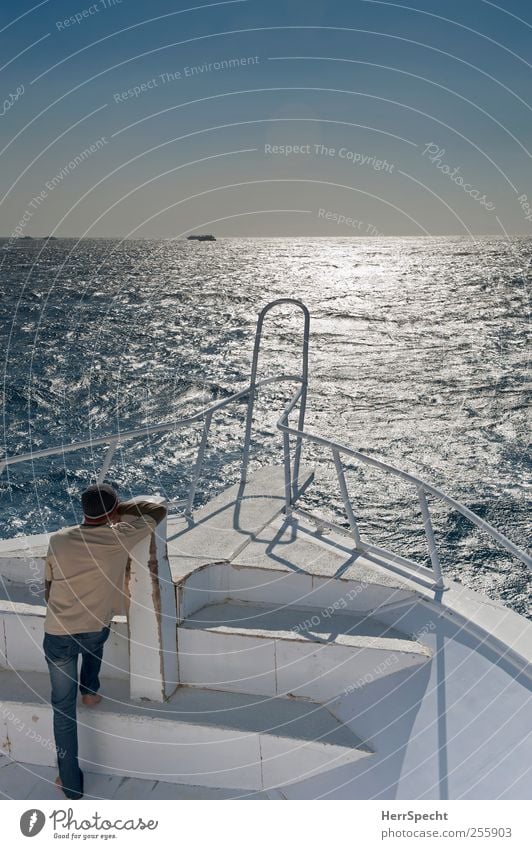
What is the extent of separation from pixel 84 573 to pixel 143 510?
22.9 inches

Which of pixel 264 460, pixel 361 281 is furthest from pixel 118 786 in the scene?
pixel 361 281

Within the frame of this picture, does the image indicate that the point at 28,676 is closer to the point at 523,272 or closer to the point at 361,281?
the point at 361,281

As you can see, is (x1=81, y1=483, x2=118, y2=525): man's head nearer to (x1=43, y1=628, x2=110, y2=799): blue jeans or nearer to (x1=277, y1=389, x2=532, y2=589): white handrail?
(x1=43, y1=628, x2=110, y2=799): blue jeans

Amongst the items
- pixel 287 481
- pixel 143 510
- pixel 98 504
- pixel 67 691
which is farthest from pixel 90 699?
pixel 287 481

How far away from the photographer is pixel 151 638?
547 cm

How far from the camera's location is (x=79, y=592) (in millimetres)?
4980

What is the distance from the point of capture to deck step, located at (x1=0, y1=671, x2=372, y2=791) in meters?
5.15

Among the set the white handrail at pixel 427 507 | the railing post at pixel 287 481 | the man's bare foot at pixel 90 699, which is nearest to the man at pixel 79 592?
the man's bare foot at pixel 90 699

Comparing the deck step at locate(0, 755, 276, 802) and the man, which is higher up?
the man

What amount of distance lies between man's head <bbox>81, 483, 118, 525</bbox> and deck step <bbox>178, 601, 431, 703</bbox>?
1.13 metres

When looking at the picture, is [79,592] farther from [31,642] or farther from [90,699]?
[31,642]

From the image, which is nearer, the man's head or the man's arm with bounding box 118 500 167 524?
the man's head

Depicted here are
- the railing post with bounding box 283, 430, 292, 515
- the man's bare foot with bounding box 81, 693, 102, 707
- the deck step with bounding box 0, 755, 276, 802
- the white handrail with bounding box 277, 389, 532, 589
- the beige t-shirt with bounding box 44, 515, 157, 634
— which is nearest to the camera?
the beige t-shirt with bounding box 44, 515, 157, 634

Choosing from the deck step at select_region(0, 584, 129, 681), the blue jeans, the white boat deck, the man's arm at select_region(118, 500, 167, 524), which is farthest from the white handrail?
the blue jeans
